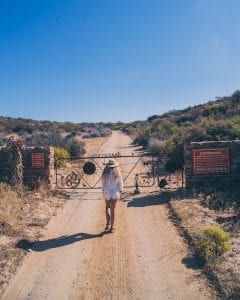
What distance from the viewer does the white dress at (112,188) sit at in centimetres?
1067

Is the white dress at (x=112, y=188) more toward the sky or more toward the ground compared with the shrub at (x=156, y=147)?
more toward the ground

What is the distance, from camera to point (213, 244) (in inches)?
339

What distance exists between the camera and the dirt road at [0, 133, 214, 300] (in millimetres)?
7250

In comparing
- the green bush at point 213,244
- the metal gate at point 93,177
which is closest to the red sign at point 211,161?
the metal gate at point 93,177

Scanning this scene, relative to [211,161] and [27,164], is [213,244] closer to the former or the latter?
[211,161]

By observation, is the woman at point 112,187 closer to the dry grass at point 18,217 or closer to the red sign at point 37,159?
the dry grass at point 18,217

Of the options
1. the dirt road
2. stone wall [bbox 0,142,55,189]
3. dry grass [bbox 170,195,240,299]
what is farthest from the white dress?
stone wall [bbox 0,142,55,189]

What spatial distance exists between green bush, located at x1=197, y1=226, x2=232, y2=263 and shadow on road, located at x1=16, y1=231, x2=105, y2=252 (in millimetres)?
2712

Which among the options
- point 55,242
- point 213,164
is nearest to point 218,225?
point 55,242

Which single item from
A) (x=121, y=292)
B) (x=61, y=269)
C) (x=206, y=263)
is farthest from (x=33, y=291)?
(x=206, y=263)

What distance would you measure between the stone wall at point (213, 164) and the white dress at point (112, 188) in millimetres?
5107

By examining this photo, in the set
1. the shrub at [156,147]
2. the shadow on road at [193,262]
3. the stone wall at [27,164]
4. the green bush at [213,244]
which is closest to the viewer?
the shadow on road at [193,262]

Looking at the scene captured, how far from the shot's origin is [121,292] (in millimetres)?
Result: 7211

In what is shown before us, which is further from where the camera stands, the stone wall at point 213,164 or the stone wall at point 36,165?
the stone wall at point 36,165
